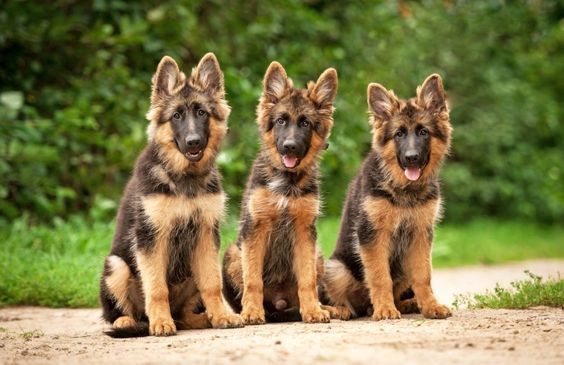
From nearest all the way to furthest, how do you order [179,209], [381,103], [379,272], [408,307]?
[179,209], [379,272], [381,103], [408,307]

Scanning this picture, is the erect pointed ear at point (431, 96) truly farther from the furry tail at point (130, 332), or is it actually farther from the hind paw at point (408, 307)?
the furry tail at point (130, 332)

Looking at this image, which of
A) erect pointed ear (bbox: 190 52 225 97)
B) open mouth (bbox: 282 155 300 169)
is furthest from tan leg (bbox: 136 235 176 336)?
erect pointed ear (bbox: 190 52 225 97)

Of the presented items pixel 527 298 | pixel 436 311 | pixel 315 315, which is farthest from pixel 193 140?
pixel 527 298

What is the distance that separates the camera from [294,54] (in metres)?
14.6

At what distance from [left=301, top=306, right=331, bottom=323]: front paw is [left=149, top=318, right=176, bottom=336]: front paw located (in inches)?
47.8

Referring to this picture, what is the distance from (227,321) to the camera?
7746 millimetres

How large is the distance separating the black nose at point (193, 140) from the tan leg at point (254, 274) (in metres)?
1.01

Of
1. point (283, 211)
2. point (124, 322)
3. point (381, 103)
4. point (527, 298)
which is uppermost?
point (381, 103)

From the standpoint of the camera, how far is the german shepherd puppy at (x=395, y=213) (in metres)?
Answer: 8.20

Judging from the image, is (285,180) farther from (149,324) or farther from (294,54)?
(294,54)

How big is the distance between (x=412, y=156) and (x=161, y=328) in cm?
278

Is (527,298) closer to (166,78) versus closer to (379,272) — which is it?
(379,272)

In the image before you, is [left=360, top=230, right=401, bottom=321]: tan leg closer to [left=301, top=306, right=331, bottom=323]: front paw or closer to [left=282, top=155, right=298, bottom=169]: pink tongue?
[left=301, top=306, right=331, bottom=323]: front paw

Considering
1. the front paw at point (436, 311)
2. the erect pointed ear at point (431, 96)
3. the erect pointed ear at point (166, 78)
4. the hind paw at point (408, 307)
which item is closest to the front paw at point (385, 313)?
the front paw at point (436, 311)
